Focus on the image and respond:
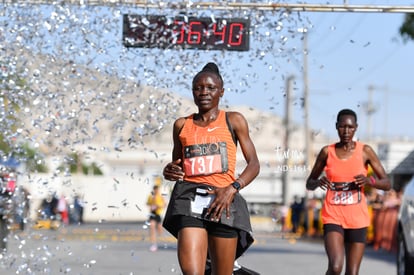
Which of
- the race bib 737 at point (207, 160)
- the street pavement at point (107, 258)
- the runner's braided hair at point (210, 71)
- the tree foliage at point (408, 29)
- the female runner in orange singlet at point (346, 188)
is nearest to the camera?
the race bib 737 at point (207, 160)

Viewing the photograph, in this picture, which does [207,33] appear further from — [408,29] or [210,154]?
[408,29]

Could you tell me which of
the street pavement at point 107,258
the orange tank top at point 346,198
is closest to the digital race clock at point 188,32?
the orange tank top at point 346,198

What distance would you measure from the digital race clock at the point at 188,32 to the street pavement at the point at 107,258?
1.70m

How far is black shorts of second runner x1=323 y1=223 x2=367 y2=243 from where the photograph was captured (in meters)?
9.88

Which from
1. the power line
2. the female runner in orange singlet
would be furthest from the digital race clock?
the female runner in orange singlet

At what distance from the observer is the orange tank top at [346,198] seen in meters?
9.91

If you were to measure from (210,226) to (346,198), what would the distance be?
2674 millimetres

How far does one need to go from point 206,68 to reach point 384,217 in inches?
731

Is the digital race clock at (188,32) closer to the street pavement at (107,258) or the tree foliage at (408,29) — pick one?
the street pavement at (107,258)

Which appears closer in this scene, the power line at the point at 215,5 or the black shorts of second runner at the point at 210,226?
the black shorts of second runner at the point at 210,226

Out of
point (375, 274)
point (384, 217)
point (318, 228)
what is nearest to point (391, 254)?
point (384, 217)

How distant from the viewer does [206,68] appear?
802cm

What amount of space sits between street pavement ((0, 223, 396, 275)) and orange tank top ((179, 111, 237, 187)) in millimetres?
3058

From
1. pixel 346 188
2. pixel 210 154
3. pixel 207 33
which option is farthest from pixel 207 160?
pixel 207 33
